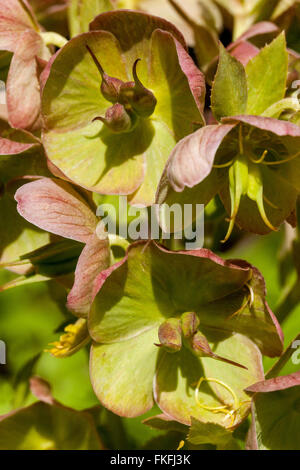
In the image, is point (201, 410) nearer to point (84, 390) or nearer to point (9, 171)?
point (9, 171)

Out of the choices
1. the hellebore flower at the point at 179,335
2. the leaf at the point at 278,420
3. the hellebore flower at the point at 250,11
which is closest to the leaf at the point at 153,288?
the hellebore flower at the point at 179,335

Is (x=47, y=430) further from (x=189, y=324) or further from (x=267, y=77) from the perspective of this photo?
(x=267, y=77)

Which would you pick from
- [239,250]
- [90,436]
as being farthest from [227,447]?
[239,250]

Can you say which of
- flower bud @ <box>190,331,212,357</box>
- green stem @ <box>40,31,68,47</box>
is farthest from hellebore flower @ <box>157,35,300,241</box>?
green stem @ <box>40,31,68,47</box>

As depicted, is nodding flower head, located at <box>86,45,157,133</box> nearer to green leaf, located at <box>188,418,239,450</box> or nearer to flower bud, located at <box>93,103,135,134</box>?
flower bud, located at <box>93,103,135,134</box>

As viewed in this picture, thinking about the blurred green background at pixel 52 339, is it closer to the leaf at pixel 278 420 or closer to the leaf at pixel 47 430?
the leaf at pixel 47 430

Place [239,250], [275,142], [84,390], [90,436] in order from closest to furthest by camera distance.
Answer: [275,142], [90,436], [84,390], [239,250]

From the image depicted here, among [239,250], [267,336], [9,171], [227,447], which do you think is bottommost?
[239,250]

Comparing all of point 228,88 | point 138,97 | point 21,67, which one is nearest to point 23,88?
point 21,67
